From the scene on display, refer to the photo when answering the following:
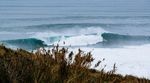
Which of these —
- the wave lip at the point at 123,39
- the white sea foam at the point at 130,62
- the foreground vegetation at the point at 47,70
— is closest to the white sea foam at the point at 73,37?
the wave lip at the point at 123,39

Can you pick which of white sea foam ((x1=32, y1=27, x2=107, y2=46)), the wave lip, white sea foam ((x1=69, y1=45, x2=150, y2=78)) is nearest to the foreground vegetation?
white sea foam ((x1=69, y1=45, x2=150, y2=78))

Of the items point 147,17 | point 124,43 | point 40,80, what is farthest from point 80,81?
point 147,17

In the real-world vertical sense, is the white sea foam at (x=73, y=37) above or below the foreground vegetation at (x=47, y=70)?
below

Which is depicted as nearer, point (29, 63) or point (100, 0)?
point (29, 63)

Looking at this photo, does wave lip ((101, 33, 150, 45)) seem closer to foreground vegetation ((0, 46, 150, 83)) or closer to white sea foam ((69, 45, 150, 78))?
white sea foam ((69, 45, 150, 78))

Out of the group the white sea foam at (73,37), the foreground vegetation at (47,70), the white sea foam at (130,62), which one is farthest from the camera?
the white sea foam at (73,37)

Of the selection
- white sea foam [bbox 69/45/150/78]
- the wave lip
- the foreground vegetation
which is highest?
the foreground vegetation

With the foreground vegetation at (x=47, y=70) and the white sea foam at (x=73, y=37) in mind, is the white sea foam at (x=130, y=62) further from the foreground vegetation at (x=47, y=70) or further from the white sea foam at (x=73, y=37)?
the foreground vegetation at (x=47, y=70)

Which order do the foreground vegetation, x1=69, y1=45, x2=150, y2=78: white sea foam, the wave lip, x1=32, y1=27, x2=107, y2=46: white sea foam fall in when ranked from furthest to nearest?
x1=32, y1=27, x2=107, y2=46: white sea foam → the wave lip → x1=69, y1=45, x2=150, y2=78: white sea foam → the foreground vegetation

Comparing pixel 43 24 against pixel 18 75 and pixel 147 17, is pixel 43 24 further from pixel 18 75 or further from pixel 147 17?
pixel 18 75

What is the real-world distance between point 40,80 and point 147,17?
61.6 metres

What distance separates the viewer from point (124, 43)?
38344mm

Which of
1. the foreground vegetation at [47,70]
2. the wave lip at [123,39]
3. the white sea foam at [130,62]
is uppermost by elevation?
the foreground vegetation at [47,70]

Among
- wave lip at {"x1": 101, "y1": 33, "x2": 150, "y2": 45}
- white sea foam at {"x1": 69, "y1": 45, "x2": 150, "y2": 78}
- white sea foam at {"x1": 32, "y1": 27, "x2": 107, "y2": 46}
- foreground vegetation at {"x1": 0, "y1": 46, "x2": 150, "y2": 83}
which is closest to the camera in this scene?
foreground vegetation at {"x1": 0, "y1": 46, "x2": 150, "y2": 83}
